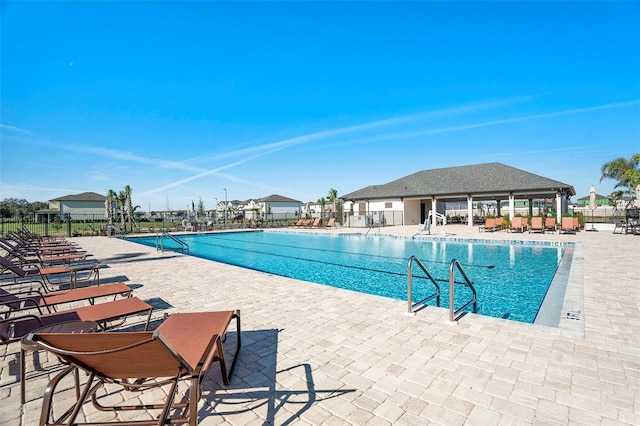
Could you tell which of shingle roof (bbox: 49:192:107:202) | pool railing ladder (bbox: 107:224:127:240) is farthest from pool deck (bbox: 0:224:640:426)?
shingle roof (bbox: 49:192:107:202)

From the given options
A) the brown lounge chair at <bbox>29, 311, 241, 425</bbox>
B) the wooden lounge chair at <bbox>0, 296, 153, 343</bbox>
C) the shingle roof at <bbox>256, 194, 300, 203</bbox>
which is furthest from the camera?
the shingle roof at <bbox>256, 194, 300, 203</bbox>

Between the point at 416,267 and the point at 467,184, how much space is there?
65.9 feet

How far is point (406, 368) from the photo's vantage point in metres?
2.92

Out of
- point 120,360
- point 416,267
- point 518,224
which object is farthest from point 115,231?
point 518,224

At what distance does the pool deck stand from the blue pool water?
1.88 metres

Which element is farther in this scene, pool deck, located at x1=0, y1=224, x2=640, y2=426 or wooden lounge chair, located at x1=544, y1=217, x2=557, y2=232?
wooden lounge chair, located at x1=544, y1=217, x2=557, y2=232

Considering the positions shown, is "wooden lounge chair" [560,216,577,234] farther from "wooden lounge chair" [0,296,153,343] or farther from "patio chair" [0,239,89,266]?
"patio chair" [0,239,89,266]

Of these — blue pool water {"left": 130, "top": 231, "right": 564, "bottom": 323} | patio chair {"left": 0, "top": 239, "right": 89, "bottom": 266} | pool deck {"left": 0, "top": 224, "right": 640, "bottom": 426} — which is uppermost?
patio chair {"left": 0, "top": 239, "right": 89, "bottom": 266}

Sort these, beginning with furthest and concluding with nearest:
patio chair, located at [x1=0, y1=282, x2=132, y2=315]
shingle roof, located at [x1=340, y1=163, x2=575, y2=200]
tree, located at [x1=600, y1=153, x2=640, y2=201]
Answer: tree, located at [x1=600, y1=153, x2=640, y2=201], shingle roof, located at [x1=340, y1=163, x2=575, y2=200], patio chair, located at [x1=0, y1=282, x2=132, y2=315]

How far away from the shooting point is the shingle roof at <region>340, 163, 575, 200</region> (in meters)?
23.4

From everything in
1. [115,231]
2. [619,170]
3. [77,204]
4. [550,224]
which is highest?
[619,170]

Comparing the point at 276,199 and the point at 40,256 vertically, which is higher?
the point at 276,199

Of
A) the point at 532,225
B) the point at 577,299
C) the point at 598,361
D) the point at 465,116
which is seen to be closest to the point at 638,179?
the point at 532,225

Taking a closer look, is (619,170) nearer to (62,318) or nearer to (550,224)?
(550,224)
